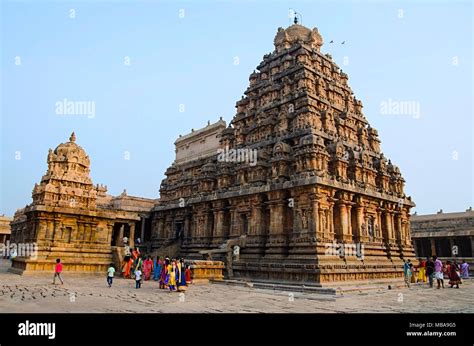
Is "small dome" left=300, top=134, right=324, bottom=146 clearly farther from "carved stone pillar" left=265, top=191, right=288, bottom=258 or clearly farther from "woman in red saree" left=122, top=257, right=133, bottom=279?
"woman in red saree" left=122, top=257, right=133, bottom=279

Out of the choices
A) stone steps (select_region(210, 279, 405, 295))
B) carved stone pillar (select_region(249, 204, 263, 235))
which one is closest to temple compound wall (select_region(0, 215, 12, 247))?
carved stone pillar (select_region(249, 204, 263, 235))

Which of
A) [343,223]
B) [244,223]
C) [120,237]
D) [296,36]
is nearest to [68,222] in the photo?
[120,237]

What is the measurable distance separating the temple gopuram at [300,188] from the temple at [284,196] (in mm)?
97

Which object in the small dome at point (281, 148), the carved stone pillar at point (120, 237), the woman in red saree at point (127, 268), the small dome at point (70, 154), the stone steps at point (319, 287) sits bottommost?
the stone steps at point (319, 287)

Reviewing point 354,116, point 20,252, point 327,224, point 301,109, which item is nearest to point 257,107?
point 301,109

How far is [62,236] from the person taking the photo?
2986cm

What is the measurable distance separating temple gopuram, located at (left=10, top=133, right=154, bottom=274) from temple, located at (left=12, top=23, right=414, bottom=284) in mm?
90

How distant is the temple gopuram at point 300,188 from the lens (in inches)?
956

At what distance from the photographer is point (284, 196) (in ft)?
86.5

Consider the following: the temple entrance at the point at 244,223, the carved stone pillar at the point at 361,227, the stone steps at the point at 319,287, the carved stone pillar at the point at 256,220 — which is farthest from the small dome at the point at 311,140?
the stone steps at the point at 319,287

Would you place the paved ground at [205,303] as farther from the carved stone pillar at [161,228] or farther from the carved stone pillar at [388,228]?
the carved stone pillar at [161,228]

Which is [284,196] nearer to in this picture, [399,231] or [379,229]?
[379,229]

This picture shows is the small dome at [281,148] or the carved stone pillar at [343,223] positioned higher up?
the small dome at [281,148]
